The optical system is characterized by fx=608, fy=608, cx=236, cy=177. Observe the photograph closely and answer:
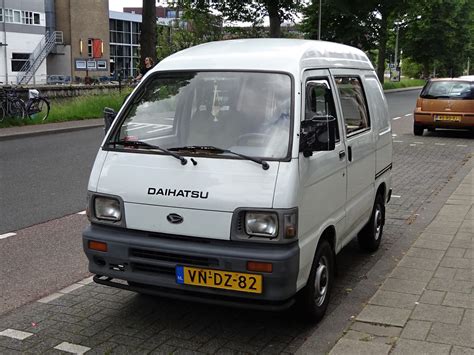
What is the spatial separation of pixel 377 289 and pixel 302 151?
170 cm

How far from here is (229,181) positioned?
387 cm

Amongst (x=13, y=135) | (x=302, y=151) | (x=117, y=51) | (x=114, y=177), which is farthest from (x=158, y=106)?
(x=117, y=51)

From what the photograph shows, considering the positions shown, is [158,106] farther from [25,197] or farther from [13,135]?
[13,135]

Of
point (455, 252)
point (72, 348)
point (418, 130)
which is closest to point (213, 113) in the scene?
point (72, 348)

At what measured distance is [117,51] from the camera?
89.4 metres

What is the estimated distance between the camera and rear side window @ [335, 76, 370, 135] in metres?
5.06

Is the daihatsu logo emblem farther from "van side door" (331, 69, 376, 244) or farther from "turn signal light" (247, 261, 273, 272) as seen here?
"van side door" (331, 69, 376, 244)

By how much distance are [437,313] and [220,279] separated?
5.60ft

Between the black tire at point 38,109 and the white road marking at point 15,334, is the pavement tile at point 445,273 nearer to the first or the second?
the white road marking at point 15,334

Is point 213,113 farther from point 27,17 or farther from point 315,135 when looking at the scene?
point 27,17

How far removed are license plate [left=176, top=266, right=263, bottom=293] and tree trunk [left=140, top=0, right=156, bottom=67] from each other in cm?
2067

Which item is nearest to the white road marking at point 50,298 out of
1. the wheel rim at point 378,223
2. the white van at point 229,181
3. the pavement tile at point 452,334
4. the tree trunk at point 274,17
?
the white van at point 229,181

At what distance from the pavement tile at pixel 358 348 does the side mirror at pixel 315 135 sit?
1241mm

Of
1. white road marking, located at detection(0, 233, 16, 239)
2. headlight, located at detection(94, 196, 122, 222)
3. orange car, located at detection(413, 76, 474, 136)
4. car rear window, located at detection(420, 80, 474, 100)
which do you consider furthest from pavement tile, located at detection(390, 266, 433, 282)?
car rear window, located at detection(420, 80, 474, 100)
